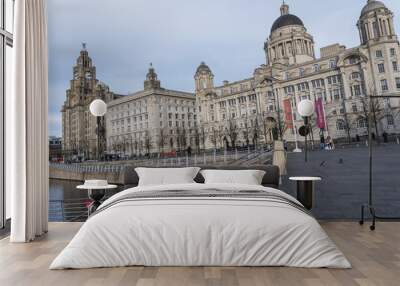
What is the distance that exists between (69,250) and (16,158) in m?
1.46

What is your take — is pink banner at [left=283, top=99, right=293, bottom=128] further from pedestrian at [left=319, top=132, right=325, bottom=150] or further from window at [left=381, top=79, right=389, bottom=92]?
window at [left=381, top=79, right=389, bottom=92]

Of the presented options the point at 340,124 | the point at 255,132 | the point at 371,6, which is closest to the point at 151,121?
the point at 255,132

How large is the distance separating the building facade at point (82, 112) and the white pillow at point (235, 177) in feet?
6.40

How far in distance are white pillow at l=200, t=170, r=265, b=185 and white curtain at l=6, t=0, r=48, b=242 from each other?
1.96 m

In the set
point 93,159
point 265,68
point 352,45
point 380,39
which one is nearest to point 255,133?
point 265,68

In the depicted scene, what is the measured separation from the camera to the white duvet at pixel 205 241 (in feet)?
6.73

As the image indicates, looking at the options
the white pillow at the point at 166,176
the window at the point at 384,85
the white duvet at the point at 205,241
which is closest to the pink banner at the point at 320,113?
the window at the point at 384,85

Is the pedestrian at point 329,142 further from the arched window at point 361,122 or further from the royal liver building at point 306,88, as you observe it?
the arched window at point 361,122

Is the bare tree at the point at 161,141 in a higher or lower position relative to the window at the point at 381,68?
lower

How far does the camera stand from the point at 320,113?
3.95m

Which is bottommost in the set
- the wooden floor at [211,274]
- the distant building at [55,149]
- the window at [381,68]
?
the wooden floor at [211,274]

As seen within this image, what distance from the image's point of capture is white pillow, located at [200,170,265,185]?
3.44 metres

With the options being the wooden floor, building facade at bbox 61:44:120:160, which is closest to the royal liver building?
building facade at bbox 61:44:120:160

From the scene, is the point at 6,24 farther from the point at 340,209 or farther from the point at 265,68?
the point at 340,209
